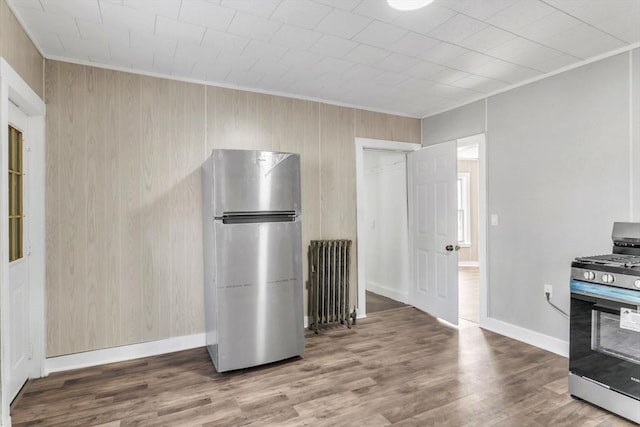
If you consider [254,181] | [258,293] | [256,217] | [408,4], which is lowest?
[258,293]

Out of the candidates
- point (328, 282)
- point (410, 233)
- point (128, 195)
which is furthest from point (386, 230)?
point (128, 195)

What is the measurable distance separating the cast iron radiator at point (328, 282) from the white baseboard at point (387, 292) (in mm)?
1268

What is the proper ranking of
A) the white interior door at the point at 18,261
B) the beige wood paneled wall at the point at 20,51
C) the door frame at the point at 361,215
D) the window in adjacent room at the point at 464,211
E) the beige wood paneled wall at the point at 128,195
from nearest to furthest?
the beige wood paneled wall at the point at 20,51 < the white interior door at the point at 18,261 < the beige wood paneled wall at the point at 128,195 < the door frame at the point at 361,215 < the window in adjacent room at the point at 464,211

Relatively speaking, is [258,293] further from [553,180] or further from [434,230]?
[553,180]

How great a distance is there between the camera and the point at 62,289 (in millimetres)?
2883

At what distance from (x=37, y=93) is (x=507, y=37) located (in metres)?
3.61

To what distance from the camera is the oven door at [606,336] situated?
6.95 feet

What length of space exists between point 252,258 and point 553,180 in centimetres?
287

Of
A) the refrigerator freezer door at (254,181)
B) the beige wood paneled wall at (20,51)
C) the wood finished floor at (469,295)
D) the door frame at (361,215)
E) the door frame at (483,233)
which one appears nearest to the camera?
the beige wood paneled wall at (20,51)

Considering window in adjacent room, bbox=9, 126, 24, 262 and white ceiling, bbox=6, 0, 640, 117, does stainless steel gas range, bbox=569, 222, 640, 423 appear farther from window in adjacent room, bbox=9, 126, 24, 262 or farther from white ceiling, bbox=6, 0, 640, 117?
window in adjacent room, bbox=9, 126, 24, 262

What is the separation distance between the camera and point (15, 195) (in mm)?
2494

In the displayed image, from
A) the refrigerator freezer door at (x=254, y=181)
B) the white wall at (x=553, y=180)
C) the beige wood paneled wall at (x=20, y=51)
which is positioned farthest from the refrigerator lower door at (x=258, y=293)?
the white wall at (x=553, y=180)

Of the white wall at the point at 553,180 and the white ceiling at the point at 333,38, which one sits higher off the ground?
the white ceiling at the point at 333,38

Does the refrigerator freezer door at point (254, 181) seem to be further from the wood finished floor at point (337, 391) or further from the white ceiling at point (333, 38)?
the wood finished floor at point (337, 391)
